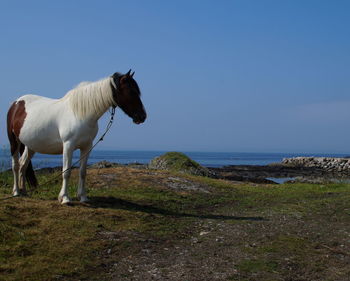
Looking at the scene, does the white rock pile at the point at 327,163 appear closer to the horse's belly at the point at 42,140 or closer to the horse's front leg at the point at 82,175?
the horse's front leg at the point at 82,175

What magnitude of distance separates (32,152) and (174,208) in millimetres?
3334

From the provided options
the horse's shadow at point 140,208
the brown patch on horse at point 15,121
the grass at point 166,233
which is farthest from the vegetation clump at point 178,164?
the brown patch on horse at point 15,121

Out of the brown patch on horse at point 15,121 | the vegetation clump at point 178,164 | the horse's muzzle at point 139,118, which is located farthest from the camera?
the vegetation clump at point 178,164

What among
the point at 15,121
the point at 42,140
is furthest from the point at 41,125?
the point at 15,121

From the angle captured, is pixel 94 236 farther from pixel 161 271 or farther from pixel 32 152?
pixel 32 152

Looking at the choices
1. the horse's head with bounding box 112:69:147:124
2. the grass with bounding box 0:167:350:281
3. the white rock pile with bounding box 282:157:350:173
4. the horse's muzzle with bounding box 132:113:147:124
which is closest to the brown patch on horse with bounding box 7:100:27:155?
the grass with bounding box 0:167:350:281

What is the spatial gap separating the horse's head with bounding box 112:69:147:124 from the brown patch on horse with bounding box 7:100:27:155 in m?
2.24

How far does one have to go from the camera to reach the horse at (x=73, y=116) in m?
7.91

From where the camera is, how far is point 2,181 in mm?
11898

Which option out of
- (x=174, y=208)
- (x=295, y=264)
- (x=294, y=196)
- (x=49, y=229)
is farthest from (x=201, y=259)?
(x=294, y=196)

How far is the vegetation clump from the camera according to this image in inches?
738

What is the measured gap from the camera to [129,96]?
781 cm

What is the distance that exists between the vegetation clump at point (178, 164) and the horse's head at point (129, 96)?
10642 millimetres

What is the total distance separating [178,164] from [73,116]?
37.1ft
